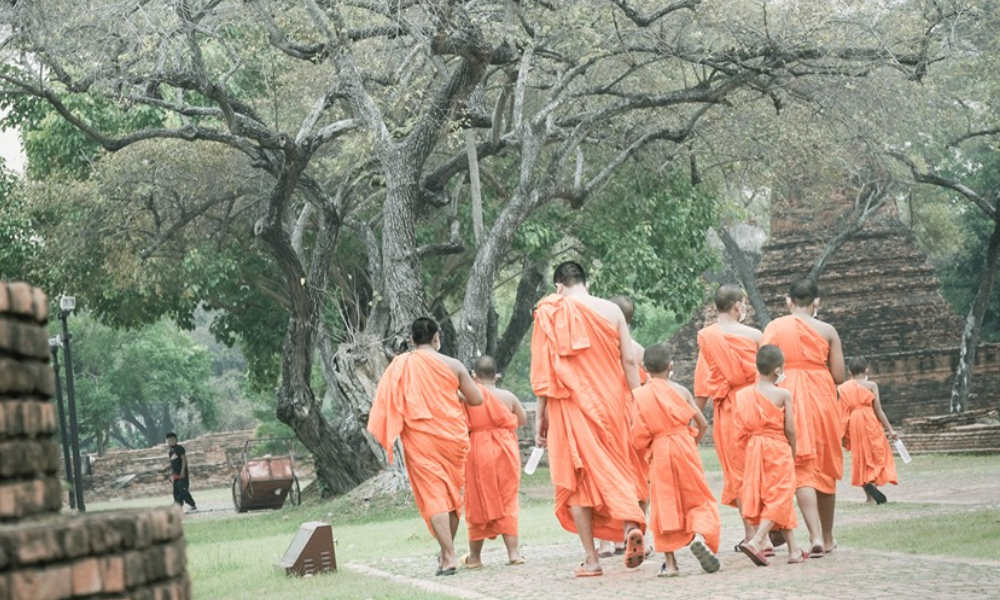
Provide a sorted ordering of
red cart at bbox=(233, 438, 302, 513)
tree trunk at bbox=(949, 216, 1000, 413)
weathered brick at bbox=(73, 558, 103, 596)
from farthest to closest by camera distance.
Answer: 1. tree trunk at bbox=(949, 216, 1000, 413)
2. red cart at bbox=(233, 438, 302, 513)
3. weathered brick at bbox=(73, 558, 103, 596)

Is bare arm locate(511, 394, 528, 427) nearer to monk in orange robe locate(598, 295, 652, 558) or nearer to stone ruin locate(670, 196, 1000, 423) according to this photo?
monk in orange robe locate(598, 295, 652, 558)

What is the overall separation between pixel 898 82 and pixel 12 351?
20242mm

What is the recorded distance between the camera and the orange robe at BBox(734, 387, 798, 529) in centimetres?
982

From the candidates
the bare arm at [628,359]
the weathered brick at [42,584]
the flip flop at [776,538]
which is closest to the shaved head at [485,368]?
the bare arm at [628,359]

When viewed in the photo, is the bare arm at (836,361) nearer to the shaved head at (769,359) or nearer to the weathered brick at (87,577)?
the shaved head at (769,359)

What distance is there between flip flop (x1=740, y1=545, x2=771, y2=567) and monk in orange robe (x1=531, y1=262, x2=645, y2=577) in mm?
646

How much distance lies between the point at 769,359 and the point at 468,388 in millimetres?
2078

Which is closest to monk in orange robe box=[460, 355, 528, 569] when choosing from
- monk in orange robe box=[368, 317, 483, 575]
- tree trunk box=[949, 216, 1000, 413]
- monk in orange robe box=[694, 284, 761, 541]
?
monk in orange robe box=[368, 317, 483, 575]

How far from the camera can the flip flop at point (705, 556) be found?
9.21 metres

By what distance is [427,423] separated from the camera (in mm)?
10578

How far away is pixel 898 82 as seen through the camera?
21.4 meters

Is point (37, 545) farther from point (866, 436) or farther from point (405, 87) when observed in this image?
point (405, 87)

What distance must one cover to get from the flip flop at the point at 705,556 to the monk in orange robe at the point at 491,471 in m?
1.78

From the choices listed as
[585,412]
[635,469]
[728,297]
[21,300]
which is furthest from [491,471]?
[21,300]
